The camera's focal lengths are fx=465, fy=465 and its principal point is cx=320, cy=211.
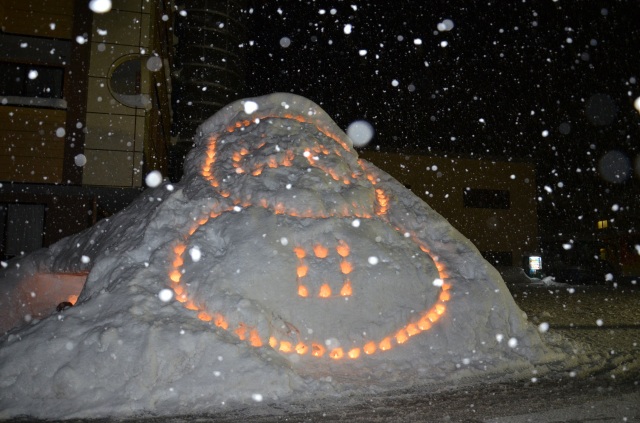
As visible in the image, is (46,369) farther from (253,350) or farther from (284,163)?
(284,163)

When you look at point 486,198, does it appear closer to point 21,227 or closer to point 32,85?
point 32,85

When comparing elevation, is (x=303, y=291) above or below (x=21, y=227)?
above

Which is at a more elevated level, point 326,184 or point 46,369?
point 326,184

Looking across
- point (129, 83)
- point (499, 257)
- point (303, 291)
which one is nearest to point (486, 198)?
point (499, 257)

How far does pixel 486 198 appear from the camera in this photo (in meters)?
24.6

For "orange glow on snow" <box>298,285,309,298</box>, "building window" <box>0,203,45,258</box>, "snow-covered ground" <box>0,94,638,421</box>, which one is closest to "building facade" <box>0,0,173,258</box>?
"building window" <box>0,203,45,258</box>

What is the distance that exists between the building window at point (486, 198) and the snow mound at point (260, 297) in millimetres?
17986

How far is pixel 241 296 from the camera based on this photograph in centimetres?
522

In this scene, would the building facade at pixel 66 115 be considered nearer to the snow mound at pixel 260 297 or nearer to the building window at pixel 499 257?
the snow mound at pixel 260 297

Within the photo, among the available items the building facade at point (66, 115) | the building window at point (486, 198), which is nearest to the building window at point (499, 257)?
the building window at point (486, 198)

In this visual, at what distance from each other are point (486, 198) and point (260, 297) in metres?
21.6

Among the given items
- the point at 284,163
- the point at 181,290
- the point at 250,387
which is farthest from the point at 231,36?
the point at 250,387

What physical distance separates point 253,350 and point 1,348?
2.40 m

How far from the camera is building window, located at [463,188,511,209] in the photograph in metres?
24.4
